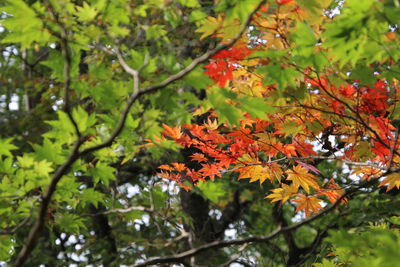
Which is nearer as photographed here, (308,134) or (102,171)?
(102,171)

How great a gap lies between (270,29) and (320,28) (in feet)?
1.08

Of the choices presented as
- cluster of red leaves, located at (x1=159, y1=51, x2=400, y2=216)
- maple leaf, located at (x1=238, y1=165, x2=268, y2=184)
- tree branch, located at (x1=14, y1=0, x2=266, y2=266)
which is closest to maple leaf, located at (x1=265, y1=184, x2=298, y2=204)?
cluster of red leaves, located at (x1=159, y1=51, x2=400, y2=216)

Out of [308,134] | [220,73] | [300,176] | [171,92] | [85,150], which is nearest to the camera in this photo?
[85,150]

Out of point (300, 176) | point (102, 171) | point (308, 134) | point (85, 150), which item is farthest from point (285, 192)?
point (85, 150)

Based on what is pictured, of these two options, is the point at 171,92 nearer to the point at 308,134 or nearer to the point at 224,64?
the point at 224,64

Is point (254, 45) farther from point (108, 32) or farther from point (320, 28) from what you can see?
point (108, 32)

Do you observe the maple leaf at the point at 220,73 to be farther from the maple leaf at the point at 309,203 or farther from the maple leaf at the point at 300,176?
the maple leaf at the point at 309,203

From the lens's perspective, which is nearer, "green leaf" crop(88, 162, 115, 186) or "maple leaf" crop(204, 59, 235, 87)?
"green leaf" crop(88, 162, 115, 186)

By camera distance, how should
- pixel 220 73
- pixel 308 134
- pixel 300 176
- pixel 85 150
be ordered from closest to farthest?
1. pixel 85 150
2. pixel 220 73
3. pixel 300 176
4. pixel 308 134

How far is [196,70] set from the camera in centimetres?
227

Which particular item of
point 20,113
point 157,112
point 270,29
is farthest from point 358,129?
point 20,113

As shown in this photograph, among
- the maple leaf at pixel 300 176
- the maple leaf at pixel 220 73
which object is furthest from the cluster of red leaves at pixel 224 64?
the maple leaf at pixel 300 176

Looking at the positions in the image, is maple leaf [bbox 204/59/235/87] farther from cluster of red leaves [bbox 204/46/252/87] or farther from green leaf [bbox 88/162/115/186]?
green leaf [bbox 88/162/115/186]

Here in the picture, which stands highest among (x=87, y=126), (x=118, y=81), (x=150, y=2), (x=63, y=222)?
(x=150, y=2)
